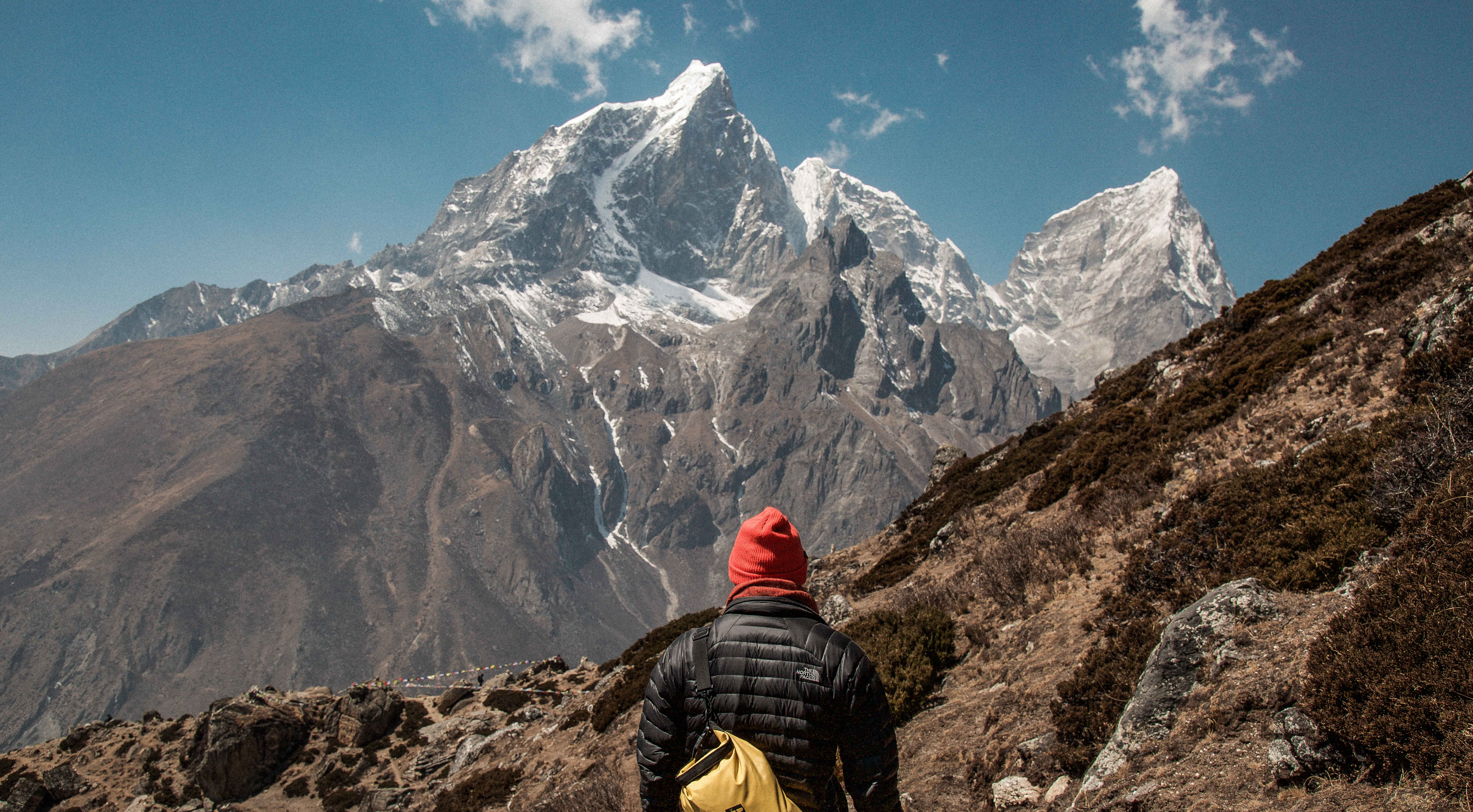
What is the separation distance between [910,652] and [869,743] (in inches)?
269

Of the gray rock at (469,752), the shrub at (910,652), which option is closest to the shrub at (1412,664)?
the shrub at (910,652)

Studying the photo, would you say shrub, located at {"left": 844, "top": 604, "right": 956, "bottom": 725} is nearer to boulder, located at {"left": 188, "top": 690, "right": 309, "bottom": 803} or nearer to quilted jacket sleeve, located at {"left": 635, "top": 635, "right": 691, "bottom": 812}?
quilted jacket sleeve, located at {"left": 635, "top": 635, "right": 691, "bottom": 812}

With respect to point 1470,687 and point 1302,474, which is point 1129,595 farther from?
point 1470,687

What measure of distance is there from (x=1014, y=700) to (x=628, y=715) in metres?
13.0

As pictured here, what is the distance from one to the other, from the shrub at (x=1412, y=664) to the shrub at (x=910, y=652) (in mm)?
5741

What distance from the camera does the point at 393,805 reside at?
23.3m

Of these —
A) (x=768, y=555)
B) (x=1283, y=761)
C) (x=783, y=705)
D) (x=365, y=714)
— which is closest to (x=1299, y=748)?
(x=1283, y=761)

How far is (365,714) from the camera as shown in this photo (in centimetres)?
3066

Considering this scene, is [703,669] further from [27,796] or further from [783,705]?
[27,796]

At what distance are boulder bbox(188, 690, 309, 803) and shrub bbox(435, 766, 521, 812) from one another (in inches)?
507

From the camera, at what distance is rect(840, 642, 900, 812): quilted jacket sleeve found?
485cm

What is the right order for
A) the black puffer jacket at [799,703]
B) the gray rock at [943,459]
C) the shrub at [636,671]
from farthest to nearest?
the gray rock at [943,459], the shrub at [636,671], the black puffer jacket at [799,703]

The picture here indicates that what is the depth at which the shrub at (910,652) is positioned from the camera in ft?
35.0

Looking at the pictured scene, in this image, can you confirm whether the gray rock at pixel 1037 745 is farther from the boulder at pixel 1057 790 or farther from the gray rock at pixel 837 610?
the gray rock at pixel 837 610
